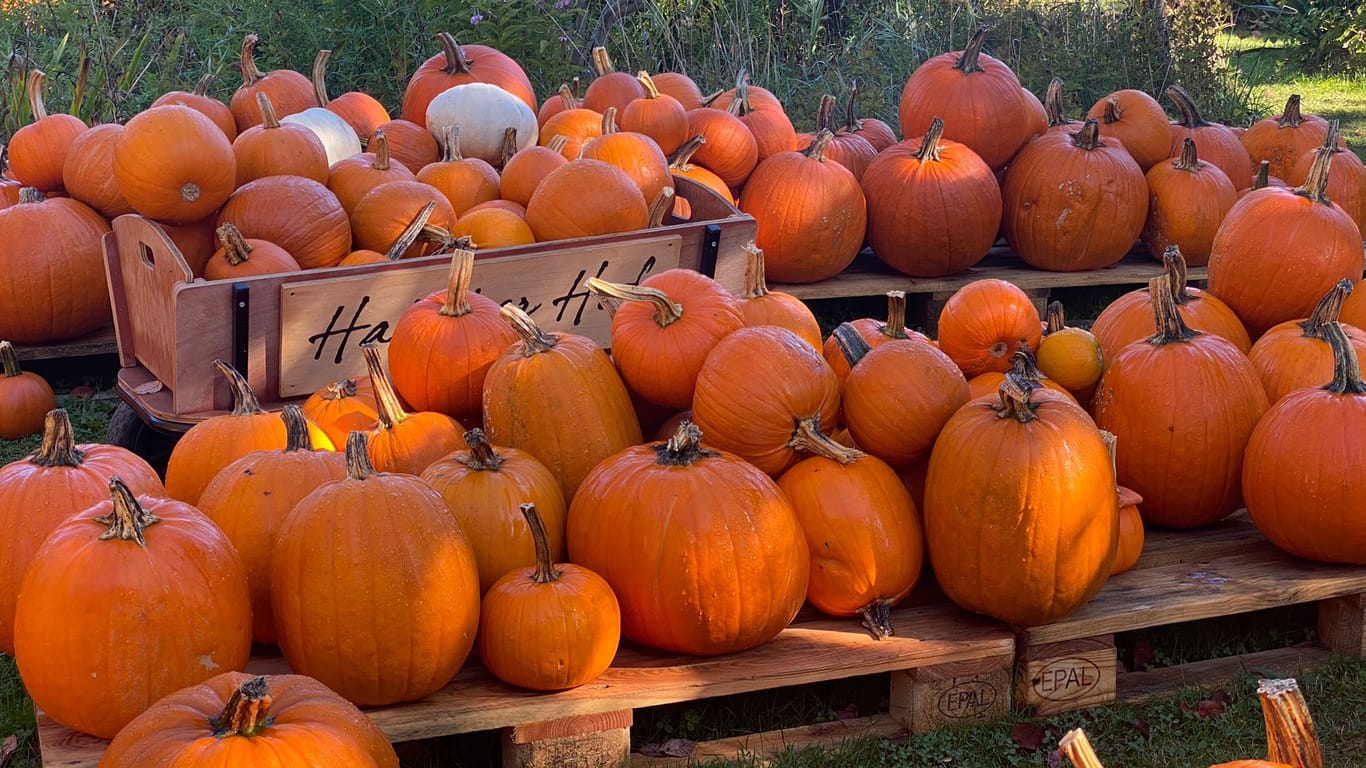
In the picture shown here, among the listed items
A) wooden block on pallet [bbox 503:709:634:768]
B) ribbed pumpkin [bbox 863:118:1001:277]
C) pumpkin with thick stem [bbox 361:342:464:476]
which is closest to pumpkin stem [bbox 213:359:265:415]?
pumpkin with thick stem [bbox 361:342:464:476]

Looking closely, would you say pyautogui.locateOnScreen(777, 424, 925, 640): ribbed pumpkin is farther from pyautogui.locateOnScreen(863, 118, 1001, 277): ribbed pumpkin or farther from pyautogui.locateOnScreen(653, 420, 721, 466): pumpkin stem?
pyautogui.locateOnScreen(863, 118, 1001, 277): ribbed pumpkin

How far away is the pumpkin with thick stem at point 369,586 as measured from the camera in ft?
7.38

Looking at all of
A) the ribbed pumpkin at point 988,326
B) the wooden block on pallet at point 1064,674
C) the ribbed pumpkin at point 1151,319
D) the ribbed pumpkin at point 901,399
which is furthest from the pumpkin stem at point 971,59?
the wooden block on pallet at point 1064,674

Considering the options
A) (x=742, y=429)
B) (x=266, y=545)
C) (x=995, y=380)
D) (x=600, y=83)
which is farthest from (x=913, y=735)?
(x=600, y=83)

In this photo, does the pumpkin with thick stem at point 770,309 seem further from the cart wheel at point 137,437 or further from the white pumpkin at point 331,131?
the white pumpkin at point 331,131

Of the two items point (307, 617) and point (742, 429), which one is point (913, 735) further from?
point (307, 617)

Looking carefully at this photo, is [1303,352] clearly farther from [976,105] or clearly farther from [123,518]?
[123,518]

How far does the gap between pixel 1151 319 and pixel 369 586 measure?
6.97 ft

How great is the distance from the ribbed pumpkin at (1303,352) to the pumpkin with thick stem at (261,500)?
2.23 m

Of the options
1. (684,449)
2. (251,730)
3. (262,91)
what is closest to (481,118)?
(262,91)

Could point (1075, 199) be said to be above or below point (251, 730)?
above

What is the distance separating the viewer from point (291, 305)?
11.7 feet

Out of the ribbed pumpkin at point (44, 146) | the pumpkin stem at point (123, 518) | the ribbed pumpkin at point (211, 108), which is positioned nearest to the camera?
the pumpkin stem at point (123, 518)

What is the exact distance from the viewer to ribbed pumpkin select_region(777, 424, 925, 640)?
8.70ft
